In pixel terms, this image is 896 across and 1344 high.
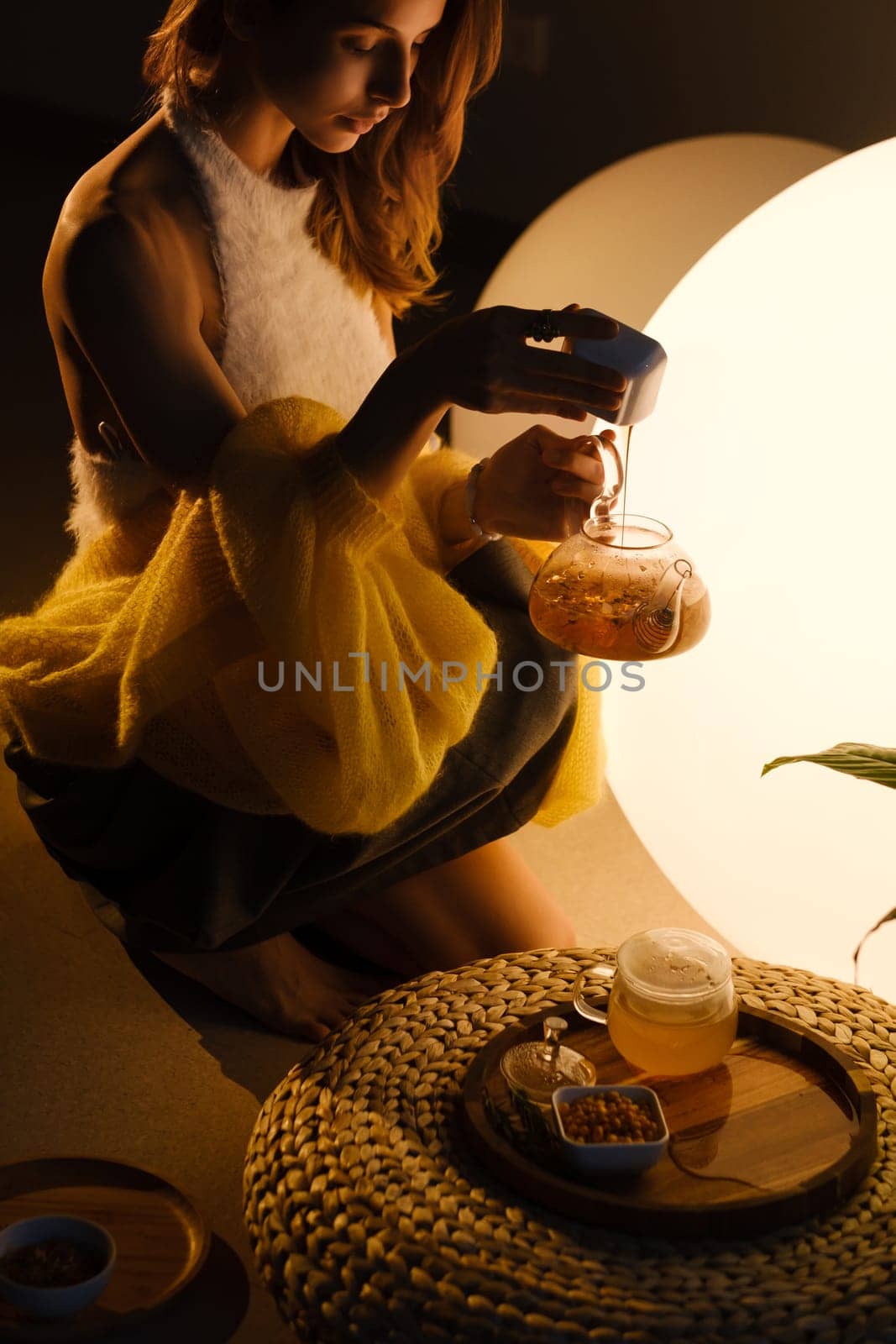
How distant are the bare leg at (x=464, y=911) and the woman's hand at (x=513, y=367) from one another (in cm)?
51

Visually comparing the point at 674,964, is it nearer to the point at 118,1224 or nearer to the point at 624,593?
the point at 624,593

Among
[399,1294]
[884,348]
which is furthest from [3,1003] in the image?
[884,348]

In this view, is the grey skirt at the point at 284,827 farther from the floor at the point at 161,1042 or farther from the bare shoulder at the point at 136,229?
the bare shoulder at the point at 136,229

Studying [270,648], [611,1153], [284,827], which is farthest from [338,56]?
[611,1153]

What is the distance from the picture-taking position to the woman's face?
1390mm

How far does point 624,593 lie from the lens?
1301 millimetres

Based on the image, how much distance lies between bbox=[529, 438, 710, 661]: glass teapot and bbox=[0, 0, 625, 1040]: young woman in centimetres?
12

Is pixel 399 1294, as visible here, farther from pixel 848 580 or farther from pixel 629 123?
pixel 629 123

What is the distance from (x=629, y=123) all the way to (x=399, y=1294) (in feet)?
12.7

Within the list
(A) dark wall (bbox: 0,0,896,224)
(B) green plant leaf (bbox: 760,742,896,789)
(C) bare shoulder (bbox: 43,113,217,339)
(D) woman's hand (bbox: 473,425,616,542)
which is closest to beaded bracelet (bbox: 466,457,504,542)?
(D) woman's hand (bbox: 473,425,616,542)

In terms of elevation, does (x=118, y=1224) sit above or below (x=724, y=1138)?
below

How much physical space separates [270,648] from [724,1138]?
61 centimetres

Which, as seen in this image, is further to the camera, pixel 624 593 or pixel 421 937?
pixel 421 937

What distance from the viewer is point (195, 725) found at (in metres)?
1.49
